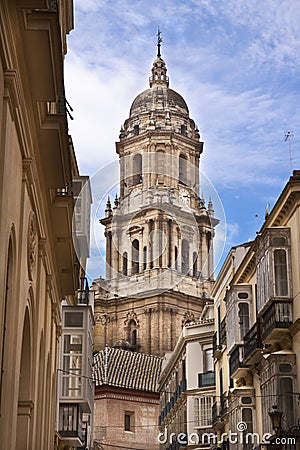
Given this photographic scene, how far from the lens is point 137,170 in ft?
272

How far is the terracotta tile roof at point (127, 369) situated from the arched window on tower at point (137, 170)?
14870 mm

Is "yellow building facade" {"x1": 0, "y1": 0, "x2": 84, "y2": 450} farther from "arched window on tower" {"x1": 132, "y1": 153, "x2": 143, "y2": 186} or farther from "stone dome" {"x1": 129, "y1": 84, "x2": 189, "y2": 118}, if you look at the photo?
"stone dome" {"x1": 129, "y1": 84, "x2": 189, "y2": 118}

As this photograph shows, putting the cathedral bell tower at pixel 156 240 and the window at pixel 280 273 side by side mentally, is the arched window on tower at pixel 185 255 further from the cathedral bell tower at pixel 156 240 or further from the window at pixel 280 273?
the window at pixel 280 273

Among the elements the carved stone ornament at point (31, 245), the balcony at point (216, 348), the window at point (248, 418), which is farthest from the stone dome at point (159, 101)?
the carved stone ornament at point (31, 245)

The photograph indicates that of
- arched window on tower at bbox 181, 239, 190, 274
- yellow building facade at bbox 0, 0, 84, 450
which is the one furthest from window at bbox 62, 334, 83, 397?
arched window on tower at bbox 181, 239, 190, 274

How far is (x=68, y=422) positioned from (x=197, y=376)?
16.6 meters

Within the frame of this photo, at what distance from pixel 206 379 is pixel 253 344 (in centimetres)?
1497

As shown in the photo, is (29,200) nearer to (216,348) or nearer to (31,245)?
(31,245)

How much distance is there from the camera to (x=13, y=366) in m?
12.9

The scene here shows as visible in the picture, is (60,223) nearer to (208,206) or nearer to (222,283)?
(222,283)

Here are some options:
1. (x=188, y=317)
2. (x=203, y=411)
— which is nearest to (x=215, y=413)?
(x=203, y=411)

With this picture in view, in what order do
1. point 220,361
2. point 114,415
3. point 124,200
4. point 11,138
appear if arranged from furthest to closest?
point 124,200
point 114,415
point 220,361
point 11,138

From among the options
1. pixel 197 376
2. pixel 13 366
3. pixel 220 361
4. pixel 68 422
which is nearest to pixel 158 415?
pixel 197 376

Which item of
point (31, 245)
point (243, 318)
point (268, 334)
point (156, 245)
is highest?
point (156, 245)
